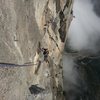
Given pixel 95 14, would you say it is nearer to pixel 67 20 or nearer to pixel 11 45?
pixel 67 20

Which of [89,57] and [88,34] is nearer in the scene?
[89,57]

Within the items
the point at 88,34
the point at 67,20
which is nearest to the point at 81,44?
the point at 88,34

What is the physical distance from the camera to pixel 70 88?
2606cm

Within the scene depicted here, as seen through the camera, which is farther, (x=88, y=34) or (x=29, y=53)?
(x=88, y=34)

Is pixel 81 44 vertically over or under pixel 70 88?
over

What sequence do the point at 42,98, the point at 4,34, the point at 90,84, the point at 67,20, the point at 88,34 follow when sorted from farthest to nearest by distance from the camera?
the point at 88,34 → the point at 90,84 → the point at 67,20 → the point at 42,98 → the point at 4,34

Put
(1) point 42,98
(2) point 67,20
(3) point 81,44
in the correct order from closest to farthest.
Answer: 1. (1) point 42,98
2. (2) point 67,20
3. (3) point 81,44

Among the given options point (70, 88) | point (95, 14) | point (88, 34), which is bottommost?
point (70, 88)

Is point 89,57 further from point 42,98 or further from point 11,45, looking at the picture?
point 11,45

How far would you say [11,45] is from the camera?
855cm

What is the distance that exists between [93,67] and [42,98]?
47.3 feet

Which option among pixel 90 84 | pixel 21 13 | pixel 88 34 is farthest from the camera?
pixel 88 34

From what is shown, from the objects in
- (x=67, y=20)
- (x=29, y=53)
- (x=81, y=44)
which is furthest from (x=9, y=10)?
(x=81, y=44)

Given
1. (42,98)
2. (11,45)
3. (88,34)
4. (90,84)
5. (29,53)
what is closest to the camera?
(11,45)
